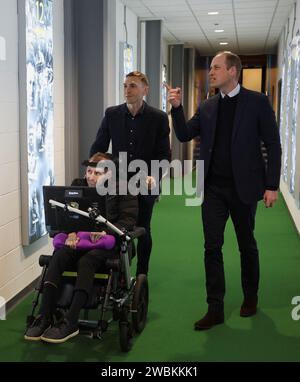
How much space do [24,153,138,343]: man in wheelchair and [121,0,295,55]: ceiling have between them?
4778 millimetres

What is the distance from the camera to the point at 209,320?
3.15 meters

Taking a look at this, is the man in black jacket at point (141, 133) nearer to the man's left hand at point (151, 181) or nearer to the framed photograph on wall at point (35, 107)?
the man's left hand at point (151, 181)

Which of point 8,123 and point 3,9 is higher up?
point 3,9

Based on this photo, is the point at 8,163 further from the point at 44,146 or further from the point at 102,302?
the point at 102,302

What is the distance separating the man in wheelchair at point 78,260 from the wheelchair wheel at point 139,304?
27 cm

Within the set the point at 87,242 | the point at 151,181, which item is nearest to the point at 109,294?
the point at 87,242

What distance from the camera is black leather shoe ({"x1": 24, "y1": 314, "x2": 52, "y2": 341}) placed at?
102 inches

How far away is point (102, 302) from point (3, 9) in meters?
1.94

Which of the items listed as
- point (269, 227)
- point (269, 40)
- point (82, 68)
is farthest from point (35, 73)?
point (269, 40)

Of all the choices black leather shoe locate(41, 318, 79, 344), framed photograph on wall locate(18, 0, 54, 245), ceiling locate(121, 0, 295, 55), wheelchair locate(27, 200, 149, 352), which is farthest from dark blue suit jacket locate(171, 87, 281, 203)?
ceiling locate(121, 0, 295, 55)

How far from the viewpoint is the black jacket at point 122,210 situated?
2.98 metres

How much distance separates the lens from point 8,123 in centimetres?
337

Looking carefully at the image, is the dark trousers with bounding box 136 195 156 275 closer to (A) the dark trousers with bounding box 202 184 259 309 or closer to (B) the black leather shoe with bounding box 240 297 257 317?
(A) the dark trousers with bounding box 202 184 259 309

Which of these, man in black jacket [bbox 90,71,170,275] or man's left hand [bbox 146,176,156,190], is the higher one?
man in black jacket [bbox 90,71,170,275]
